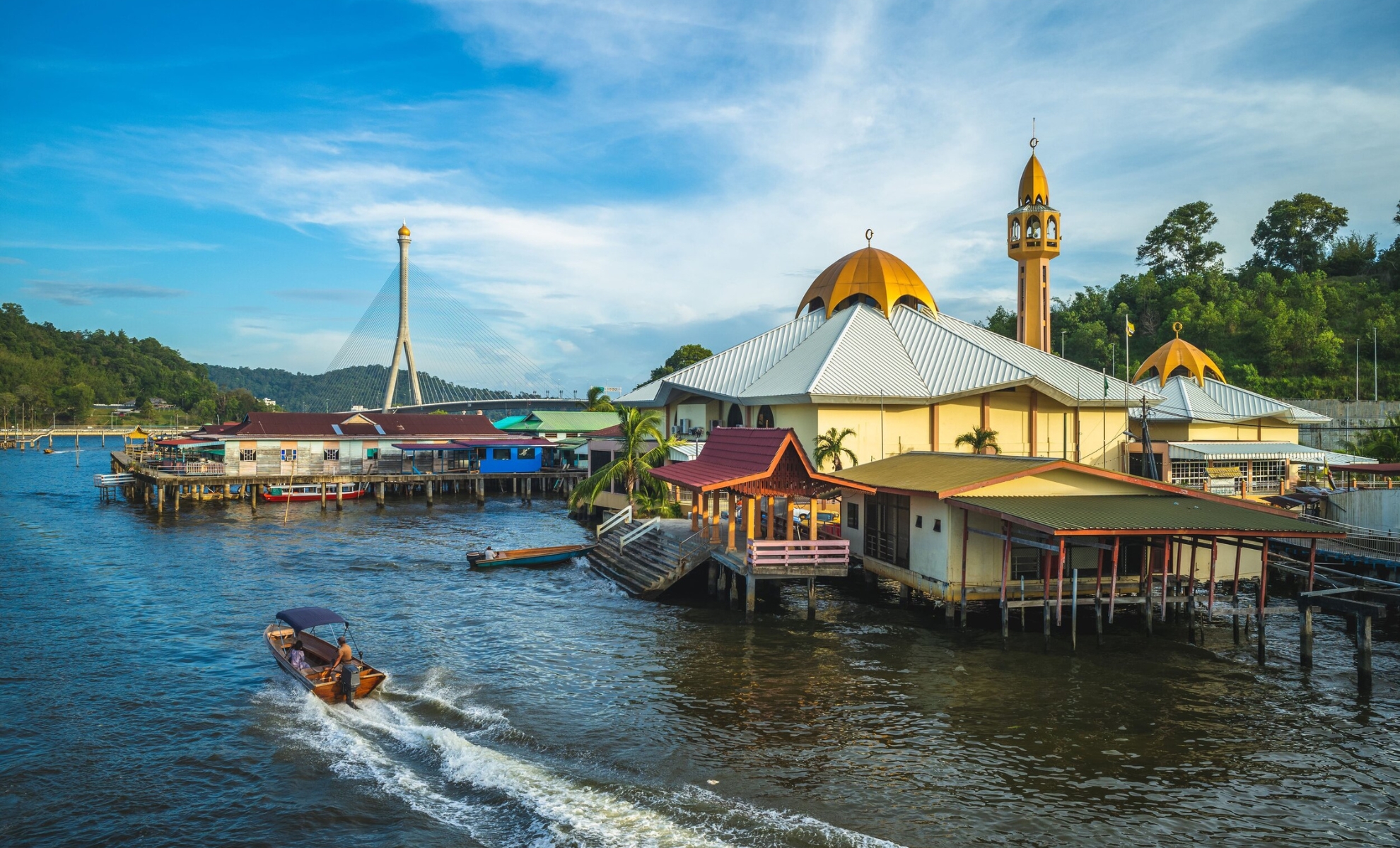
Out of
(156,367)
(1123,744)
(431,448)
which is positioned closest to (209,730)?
(1123,744)

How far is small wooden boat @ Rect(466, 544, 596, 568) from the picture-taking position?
111ft

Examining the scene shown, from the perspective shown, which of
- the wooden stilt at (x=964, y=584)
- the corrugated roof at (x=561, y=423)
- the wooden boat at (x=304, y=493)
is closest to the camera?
the wooden stilt at (x=964, y=584)

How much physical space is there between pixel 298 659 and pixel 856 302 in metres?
33.3

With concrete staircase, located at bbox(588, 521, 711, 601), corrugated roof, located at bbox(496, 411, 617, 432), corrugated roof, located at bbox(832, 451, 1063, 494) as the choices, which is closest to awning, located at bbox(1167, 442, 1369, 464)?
corrugated roof, located at bbox(832, 451, 1063, 494)

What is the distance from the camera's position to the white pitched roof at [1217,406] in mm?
45625

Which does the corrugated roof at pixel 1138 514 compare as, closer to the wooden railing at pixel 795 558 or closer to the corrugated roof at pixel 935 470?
the corrugated roof at pixel 935 470

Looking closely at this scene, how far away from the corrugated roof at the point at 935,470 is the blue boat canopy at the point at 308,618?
15074 mm

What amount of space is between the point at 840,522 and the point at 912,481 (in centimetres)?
618

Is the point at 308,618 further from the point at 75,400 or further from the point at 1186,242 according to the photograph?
the point at 75,400

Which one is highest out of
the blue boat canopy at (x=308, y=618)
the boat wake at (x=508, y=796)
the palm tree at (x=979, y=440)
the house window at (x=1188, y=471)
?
the palm tree at (x=979, y=440)

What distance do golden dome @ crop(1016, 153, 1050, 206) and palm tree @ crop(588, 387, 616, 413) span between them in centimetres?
5432

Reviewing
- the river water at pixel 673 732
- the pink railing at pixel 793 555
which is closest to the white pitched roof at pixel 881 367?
the pink railing at pixel 793 555

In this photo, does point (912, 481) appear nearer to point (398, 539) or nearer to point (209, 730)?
point (209, 730)

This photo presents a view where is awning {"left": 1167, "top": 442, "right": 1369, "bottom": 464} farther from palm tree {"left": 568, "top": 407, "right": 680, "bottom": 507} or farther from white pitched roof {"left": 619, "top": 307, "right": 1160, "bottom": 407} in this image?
palm tree {"left": 568, "top": 407, "right": 680, "bottom": 507}
